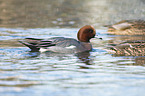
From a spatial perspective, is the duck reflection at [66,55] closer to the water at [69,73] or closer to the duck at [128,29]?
the water at [69,73]

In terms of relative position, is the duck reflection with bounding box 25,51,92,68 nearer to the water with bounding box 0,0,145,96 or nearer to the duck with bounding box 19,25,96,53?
the water with bounding box 0,0,145,96

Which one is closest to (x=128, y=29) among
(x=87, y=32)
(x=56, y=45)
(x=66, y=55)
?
(x=87, y=32)

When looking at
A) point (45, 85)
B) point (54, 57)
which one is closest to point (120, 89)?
point (45, 85)

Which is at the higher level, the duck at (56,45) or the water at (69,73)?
the duck at (56,45)

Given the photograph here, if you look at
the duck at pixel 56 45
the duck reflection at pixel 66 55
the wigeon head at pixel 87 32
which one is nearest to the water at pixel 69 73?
the duck reflection at pixel 66 55

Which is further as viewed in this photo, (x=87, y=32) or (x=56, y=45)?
(x=87, y=32)

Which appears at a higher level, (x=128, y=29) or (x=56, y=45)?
(x=128, y=29)

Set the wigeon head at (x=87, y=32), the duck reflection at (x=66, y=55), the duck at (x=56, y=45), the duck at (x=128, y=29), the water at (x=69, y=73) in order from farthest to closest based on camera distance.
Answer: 1. the duck at (x=128, y=29)
2. the wigeon head at (x=87, y=32)
3. the duck at (x=56, y=45)
4. the duck reflection at (x=66, y=55)
5. the water at (x=69, y=73)

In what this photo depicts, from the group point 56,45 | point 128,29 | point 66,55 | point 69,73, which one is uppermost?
point 128,29

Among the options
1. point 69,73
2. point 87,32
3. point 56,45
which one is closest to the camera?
point 69,73

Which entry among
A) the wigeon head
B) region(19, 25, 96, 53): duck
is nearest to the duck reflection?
region(19, 25, 96, 53): duck

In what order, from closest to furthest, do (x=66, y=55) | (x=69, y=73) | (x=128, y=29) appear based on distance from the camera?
1. (x=69, y=73)
2. (x=66, y=55)
3. (x=128, y=29)

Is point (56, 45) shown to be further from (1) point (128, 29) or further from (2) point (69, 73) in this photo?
(1) point (128, 29)

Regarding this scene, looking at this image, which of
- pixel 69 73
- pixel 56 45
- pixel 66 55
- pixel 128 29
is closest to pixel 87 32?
pixel 56 45
